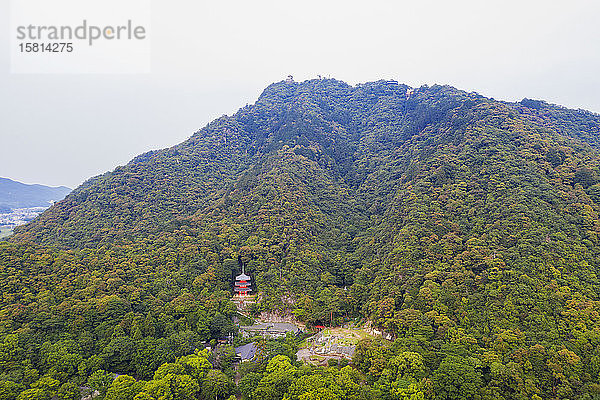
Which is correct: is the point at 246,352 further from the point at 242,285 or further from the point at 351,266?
the point at 351,266

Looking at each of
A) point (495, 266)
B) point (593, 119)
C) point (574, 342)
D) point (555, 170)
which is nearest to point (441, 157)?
point (555, 170)

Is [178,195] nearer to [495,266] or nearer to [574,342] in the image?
[495,266]

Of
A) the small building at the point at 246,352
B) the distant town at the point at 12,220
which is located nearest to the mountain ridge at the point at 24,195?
the distant town at the point at 12,220

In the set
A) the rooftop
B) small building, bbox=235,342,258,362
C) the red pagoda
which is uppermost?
the rooftop

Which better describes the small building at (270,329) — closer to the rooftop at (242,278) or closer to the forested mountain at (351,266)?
the forested mountain at (351,266)

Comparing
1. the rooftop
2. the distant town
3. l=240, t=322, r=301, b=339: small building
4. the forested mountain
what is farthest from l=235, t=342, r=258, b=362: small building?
the distant town

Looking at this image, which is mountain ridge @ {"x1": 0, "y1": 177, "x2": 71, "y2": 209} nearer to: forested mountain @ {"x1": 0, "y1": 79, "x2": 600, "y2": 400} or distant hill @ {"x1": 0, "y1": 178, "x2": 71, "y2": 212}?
distant hill @ {"x1": 0, "y1": 178, "x2": 71, "y2": 212}

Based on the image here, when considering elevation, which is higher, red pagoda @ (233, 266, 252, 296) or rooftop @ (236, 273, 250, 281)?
rooftop @ (236, 273, 250, 281)
